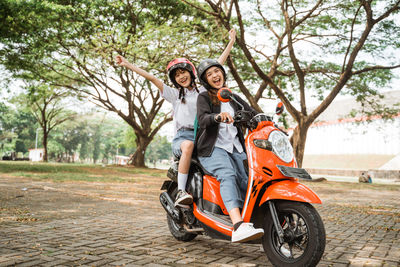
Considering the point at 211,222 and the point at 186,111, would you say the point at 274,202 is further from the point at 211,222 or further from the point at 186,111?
the point at 186,111

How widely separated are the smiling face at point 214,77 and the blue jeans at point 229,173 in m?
0.61

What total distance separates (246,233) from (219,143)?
93 centimetres

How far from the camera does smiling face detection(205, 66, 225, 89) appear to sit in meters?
3.42

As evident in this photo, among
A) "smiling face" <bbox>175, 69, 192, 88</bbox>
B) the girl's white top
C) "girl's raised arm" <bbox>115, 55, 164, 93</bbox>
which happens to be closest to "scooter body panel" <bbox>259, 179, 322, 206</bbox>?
the girl's white top

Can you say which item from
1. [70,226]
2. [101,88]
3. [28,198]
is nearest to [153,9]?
[101,88]

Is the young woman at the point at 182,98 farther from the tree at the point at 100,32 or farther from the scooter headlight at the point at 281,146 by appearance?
the tree at the point at 100,32

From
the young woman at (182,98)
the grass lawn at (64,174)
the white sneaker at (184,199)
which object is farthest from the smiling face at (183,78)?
the grass lawn at (64,174)

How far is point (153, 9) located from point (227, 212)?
15187 millimetres

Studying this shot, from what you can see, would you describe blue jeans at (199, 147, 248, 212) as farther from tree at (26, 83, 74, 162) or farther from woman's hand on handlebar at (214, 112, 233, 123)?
tree at (26, 83, 74, 162)

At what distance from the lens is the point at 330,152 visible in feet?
143

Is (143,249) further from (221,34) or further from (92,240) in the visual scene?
(221,34)

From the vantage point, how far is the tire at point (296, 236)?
2.59 m

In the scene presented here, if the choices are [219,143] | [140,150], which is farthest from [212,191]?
[140,150]

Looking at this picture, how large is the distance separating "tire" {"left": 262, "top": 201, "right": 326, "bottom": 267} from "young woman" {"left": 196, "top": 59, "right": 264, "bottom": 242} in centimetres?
36
